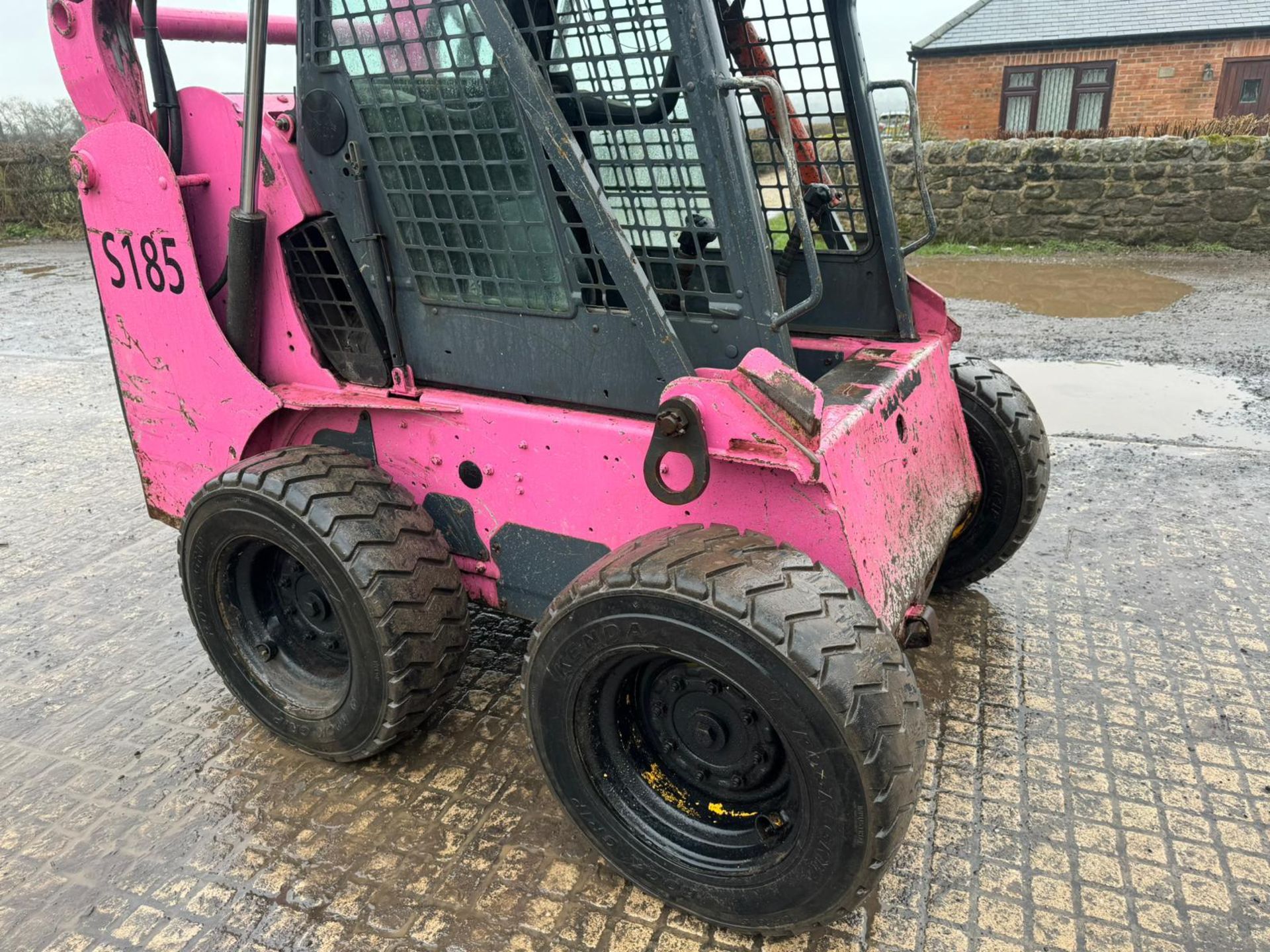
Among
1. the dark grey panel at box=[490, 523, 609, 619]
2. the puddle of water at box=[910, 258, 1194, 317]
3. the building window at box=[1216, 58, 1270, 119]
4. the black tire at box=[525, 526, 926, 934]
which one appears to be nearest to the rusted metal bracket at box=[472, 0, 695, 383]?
→ the black tire at box=[525, 526, 926, 934]

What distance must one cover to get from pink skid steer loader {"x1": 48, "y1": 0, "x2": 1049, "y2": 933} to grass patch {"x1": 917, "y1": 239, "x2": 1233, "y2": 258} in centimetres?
939

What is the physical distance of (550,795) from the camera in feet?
9.35

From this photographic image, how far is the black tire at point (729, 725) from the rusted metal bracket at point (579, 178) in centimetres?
49

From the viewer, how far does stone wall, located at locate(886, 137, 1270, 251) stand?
446 inches

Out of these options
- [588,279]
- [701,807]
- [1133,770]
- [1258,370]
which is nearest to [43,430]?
[588,279]

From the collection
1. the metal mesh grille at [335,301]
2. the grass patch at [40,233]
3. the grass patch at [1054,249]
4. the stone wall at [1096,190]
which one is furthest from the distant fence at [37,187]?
the metal mesh grille at [335,301]

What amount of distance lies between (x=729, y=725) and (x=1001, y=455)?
1.70 meters

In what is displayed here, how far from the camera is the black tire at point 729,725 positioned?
2012 millimetres

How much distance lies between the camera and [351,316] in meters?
2.99

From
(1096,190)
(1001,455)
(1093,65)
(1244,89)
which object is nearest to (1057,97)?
(1093,65)

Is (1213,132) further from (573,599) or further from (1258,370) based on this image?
(573,599)

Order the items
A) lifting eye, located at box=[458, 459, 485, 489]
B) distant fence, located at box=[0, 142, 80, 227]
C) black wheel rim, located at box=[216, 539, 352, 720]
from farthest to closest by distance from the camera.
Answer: distant fence, located at box=[0, 142, 80, 227] < black wheel rim, located at box=[216, 539, 352, 720] < lifting eye, located at box=[458, 459, 485, 489]

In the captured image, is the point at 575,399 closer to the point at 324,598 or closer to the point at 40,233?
the point at 324,598

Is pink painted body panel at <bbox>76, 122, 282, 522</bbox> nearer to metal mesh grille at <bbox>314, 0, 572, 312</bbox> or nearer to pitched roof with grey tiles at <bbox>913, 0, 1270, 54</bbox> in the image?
metal mesh grille at <bbox>314, 0, 572, 312</bbox>
